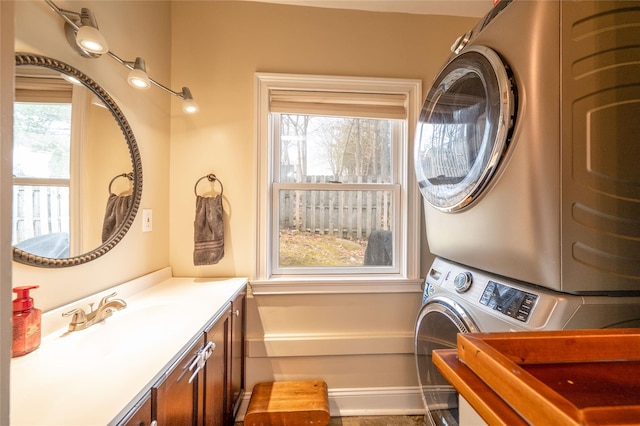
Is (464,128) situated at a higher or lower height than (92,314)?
higher

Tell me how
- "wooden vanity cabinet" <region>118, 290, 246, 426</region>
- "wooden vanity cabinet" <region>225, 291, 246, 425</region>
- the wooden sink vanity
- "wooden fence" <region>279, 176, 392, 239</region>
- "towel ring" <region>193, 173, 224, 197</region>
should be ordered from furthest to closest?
"wooden fence" <region>279, 176, 392, 239</region>, "towel ring" <region>193, 173, 224, 197</region>, "wooden vanity cabinet" <region>225, 291, 246, 425</region>, "wooden vanity cabinet" <region>118, 290, 246, 426</region>, the wooden sink vanity

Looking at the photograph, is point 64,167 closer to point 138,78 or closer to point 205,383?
point 138,78

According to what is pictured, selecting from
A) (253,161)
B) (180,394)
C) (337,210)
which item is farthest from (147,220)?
(337,210)

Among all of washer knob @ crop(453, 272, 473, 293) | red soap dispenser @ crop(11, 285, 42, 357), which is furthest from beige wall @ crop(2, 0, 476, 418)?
red soap dispenser @ crop(11, 285, 42, 357)

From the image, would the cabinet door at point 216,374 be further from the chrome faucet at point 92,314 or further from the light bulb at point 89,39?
the light bulb at point 89,39

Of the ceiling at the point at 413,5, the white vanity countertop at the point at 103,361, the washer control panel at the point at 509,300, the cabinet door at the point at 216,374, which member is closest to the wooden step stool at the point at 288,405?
the cabinet door at the point at 216,374

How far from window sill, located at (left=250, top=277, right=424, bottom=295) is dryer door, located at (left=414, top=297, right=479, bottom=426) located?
0.39m

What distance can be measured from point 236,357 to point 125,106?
1.41m

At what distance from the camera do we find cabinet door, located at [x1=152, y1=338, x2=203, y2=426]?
2.29 ft

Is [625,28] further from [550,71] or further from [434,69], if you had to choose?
[434,69]

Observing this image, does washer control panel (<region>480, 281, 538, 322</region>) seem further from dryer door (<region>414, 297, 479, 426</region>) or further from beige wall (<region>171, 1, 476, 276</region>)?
beige wall (<region>171, 1, 476, 276</region>)

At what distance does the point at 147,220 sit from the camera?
55.9 inches

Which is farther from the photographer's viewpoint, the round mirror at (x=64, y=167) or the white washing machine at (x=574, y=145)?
the round mirror at (x=64, y=167)

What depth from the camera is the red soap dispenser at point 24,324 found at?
745 mm
